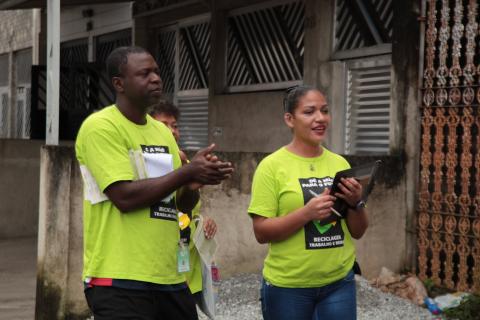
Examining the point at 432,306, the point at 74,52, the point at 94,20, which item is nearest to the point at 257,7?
the point at 94,20

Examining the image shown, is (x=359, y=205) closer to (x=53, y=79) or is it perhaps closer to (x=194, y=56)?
(x=53, y=79)

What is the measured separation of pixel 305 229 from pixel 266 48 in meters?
8.23

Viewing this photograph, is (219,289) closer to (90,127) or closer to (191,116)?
(90,127)

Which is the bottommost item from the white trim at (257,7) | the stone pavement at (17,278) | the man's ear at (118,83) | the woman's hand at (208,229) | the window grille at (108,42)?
the stone pavement at (17,278)

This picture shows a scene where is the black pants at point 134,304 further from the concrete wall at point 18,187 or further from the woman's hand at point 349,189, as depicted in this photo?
the concrete wall at point 18,187

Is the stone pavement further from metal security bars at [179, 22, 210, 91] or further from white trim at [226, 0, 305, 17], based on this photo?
white trim at [226, 0, 305, 17]

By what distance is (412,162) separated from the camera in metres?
8.05

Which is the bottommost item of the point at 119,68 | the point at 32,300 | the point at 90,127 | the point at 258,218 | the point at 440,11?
the point at 32,300

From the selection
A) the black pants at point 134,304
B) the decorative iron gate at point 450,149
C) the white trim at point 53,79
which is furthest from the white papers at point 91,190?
the decorative iron gate at point 450,149

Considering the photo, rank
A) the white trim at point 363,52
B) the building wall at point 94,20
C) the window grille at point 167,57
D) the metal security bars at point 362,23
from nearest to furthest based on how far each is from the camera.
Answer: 1. the white trim at point 363,52
2. the metal security bars at point 362,23
3. the window grille at point 167,57
4. the building wall at point 94,20

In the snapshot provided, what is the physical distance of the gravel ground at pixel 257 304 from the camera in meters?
6.82

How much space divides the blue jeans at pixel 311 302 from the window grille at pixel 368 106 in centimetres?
568

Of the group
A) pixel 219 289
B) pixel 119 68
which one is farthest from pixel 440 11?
pixel 119 68

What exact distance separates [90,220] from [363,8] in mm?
7193
